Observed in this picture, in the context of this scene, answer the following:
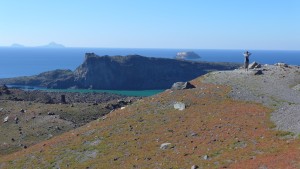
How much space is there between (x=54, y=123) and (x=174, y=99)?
32254mm

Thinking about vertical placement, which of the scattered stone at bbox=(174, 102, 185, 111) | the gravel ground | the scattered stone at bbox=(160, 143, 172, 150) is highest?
the gravel ground

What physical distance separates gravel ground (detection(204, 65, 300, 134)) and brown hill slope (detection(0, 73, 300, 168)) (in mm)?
1273

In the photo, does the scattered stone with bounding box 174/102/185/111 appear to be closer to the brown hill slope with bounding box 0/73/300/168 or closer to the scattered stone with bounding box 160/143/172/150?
the brown hill slope with bounding box 0/73/300/168

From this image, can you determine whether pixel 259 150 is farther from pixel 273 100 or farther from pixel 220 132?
pixel 273 100

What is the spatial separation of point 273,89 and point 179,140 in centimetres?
1919

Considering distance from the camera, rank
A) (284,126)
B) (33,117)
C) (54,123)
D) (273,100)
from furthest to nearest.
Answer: (33,117) → (54,123) → (273,100) → (284,126)

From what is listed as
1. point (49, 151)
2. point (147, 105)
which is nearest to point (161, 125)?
point (147, 105)

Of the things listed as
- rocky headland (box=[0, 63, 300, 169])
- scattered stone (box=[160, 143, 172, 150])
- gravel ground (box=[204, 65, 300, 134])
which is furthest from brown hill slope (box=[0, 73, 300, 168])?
gravel ground (box=[204, 65, 300, 134])

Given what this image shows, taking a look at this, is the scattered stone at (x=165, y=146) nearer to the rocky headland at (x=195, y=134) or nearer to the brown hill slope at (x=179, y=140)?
the rocky headland at (x=195, y=134)

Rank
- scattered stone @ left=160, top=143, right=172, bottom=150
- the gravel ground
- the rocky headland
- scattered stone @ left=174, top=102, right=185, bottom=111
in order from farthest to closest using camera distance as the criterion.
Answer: scattered stone @ left=174, top=102, right=185, bottom=111, the gravel ground, scattered stone @ left=160, top=143, right=172, bottom=150, the rocky headland

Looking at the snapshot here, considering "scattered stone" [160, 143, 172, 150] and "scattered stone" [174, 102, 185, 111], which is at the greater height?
"scattered stone" [174, 102, 185, 111]

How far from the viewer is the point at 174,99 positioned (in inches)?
1871

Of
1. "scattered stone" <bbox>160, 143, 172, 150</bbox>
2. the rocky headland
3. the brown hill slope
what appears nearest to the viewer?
the brown hill slope

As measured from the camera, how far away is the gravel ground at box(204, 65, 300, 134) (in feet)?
→ 115
